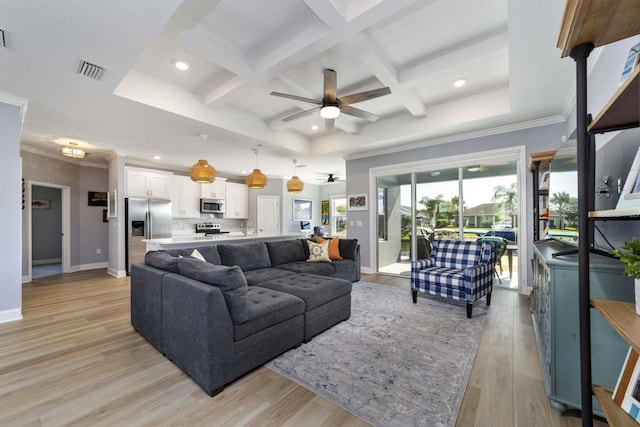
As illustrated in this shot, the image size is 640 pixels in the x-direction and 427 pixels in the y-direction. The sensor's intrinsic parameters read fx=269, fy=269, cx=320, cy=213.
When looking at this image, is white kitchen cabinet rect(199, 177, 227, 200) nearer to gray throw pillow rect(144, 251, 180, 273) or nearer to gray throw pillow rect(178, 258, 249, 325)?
gray throw pillow rect(144, 251, 180, 273)

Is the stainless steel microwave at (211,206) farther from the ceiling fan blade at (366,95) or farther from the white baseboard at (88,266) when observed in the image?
the ceiling fan blade at (366,95)

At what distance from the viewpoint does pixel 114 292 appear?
4.49 metres

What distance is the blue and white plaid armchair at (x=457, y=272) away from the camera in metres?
3.22

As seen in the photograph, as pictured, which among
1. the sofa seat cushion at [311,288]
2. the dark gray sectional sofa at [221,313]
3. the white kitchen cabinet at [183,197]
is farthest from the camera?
the white kitchen cabinet at [183,197]

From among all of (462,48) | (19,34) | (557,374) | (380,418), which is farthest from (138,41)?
(557,374)

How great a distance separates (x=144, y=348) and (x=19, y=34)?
9.02 ft

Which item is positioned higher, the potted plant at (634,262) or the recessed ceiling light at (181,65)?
the recessed ceiling light at (181,65)

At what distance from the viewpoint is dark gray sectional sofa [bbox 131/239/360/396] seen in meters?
1.85

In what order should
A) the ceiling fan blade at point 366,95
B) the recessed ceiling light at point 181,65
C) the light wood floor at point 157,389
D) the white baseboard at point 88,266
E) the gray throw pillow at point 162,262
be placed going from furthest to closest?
the white baseboard at point 88,266 → the recessed ceiling light at point 181,65 → the ceiling fan blade at point 366,95 → the gray throw pillow at point 162,262 → the light wood floor at point 157,389

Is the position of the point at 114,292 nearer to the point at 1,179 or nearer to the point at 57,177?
the point at 1,179

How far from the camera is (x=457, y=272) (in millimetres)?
3543

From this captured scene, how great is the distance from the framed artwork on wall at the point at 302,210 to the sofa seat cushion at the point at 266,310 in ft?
22.8

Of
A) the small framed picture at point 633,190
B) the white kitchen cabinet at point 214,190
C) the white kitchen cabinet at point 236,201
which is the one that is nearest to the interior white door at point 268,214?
the white kitchen cabinet at point 236,201

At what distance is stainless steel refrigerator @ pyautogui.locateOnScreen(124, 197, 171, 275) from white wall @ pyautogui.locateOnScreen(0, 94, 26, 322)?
246 centimetres
